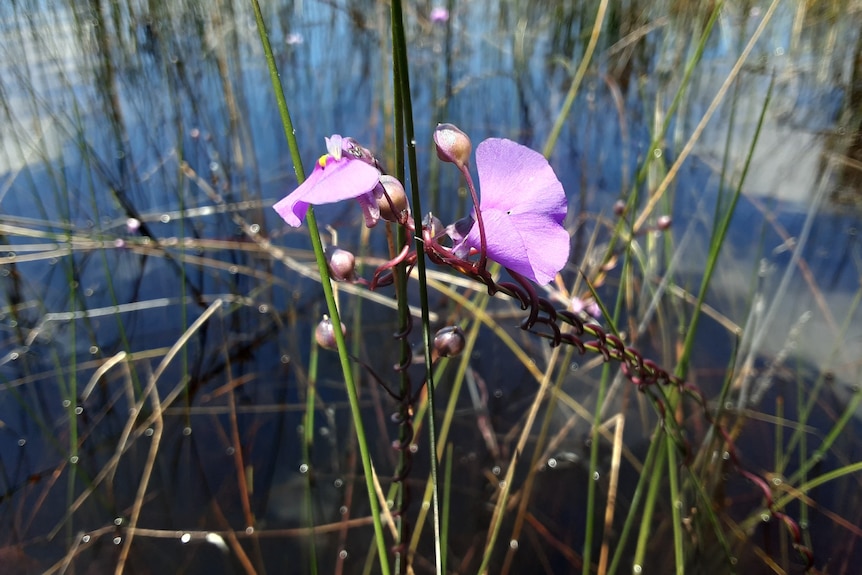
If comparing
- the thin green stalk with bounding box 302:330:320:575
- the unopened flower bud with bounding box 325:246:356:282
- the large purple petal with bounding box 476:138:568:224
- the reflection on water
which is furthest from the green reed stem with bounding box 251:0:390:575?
the reflection on water

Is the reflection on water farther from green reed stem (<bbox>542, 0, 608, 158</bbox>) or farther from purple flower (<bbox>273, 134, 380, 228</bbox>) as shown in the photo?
purple flower (<bbox>273, 134, 380, 228</bbox>)

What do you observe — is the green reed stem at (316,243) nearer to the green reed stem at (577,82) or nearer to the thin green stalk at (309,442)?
the thin green stalk at (309,442)

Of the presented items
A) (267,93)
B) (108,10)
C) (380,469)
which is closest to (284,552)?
(380,469)

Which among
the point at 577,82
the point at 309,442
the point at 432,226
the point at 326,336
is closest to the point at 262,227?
the point at 309,442

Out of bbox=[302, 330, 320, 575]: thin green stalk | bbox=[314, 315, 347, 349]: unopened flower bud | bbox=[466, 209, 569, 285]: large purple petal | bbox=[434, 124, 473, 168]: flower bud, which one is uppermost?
bbox=[434, 124, 473, 168]: flower bud

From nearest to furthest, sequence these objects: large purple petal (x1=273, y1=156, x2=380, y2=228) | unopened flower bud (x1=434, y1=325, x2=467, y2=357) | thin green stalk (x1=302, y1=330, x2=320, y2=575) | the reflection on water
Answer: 1. large purple petal (x1=273, y1=156, x2=380, y2=228)
2. unopened flower bud (x1=434, y1=325, x2=467, y2=357)
3. thin green stalk (x1=302, y1=330, x2=320, y2=575)
4. the reflection on water

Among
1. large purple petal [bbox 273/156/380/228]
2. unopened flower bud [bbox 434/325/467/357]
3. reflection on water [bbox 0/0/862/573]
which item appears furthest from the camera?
reflection on water [bbox 0/0/862/573]
